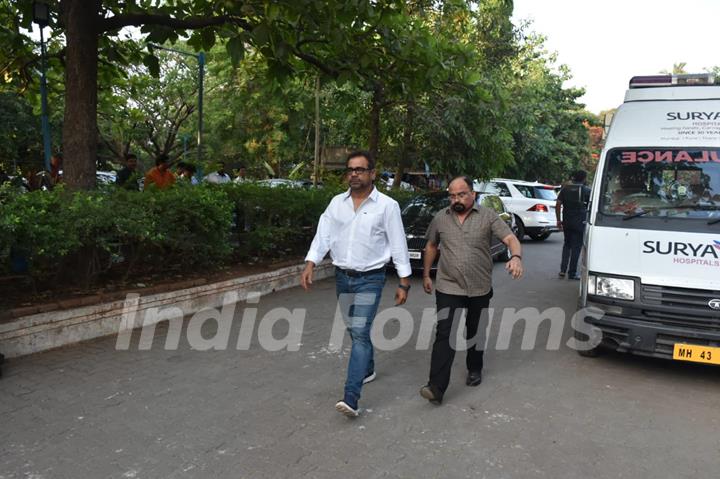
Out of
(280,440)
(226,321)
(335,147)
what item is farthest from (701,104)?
(335,147)

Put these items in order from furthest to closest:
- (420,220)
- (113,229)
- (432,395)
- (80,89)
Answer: (420,220), (80,89), (113,229), (432,395)

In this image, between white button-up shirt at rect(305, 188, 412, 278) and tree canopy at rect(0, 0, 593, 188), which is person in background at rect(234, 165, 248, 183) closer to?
tree canopy at rect(0, 0, 593, 188)

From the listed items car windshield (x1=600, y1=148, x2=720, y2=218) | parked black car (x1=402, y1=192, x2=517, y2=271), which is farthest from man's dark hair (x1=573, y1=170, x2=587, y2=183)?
car windshield (x1=600, y1=148, x2=720, y2=218)

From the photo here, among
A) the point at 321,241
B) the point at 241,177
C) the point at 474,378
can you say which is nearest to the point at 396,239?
the point at 321,241

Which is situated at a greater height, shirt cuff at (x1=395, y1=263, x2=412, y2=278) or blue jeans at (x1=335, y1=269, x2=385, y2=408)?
shirt cuff at (x1=395, y1=263, x2=412, y2=278)

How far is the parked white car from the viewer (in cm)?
1599

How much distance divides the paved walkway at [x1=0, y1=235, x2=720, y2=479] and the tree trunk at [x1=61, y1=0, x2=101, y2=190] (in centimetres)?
235

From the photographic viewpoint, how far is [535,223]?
52.4ft

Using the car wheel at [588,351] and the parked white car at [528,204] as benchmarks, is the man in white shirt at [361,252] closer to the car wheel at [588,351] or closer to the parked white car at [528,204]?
the car wheel at [588,351]

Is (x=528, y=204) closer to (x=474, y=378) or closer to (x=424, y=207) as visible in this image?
(x=424, y=207)

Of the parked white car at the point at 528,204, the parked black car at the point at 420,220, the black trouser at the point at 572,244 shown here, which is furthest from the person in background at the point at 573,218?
the parked white car at the point at 528,204

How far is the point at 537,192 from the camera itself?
54.2 feet

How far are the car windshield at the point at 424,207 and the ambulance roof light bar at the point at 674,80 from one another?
184 inches

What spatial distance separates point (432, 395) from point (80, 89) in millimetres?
5389
